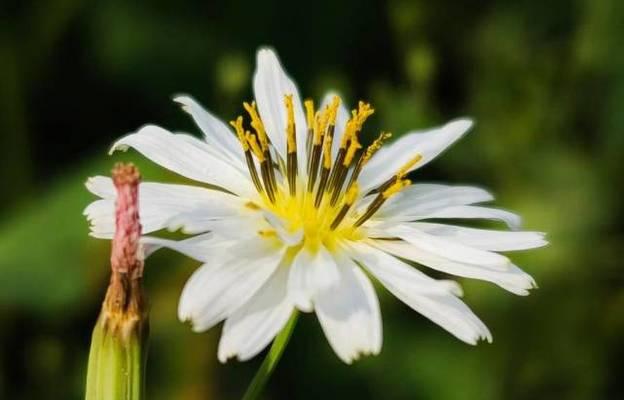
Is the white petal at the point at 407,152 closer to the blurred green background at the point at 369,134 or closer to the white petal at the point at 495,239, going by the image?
the white petal at the point at 495,239

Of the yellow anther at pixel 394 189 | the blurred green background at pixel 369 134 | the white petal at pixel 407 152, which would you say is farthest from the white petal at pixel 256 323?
the blurred green background at pixel 369 134

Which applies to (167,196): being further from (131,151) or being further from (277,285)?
(131,151)

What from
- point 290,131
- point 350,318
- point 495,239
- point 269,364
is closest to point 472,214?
point 495,239

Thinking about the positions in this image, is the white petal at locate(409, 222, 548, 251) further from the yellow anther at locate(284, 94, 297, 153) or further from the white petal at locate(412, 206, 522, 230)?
the yellow anther at locate(284, 94, 297, 153)

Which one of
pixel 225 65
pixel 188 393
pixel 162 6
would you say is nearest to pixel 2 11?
pixel 162 6

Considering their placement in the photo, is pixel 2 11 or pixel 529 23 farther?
pixel 529 23

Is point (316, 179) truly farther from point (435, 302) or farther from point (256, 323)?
point (256, 323)

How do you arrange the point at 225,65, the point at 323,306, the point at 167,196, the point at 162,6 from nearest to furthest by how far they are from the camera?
the point at 323,306, the point at 167,196, the point at 225,65, the point at 162,6
